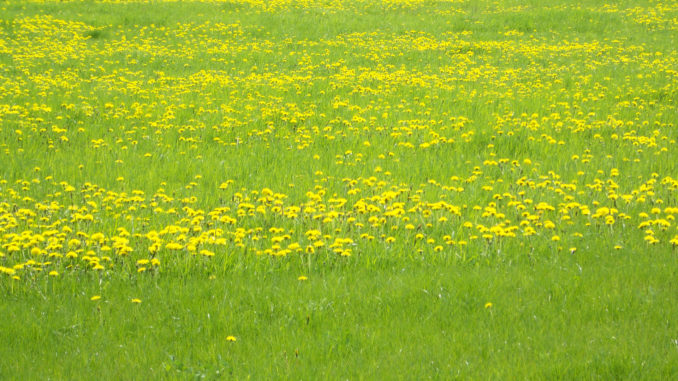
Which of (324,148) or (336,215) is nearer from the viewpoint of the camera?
(336,215)

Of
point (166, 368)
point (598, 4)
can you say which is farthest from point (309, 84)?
point (598, 4)

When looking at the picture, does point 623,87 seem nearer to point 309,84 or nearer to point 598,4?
point 309,84

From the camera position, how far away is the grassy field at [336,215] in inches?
170

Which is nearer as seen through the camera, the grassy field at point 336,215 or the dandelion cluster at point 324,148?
the grassy field at point 336,215

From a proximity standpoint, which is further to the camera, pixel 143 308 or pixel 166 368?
pixel 143 308

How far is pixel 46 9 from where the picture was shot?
2294 centimetres

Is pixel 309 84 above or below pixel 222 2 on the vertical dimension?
below

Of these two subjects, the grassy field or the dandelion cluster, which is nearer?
the grassy field

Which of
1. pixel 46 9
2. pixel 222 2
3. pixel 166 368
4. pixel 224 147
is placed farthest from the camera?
pixel 222 2

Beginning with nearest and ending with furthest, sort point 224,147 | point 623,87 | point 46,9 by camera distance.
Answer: point 224,147
point 623,87
point 46,9

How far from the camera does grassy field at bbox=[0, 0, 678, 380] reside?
4.32m

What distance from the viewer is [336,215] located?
250 inches

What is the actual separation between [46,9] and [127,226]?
19.8m

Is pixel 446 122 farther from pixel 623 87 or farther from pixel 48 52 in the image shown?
pixel 48 52
